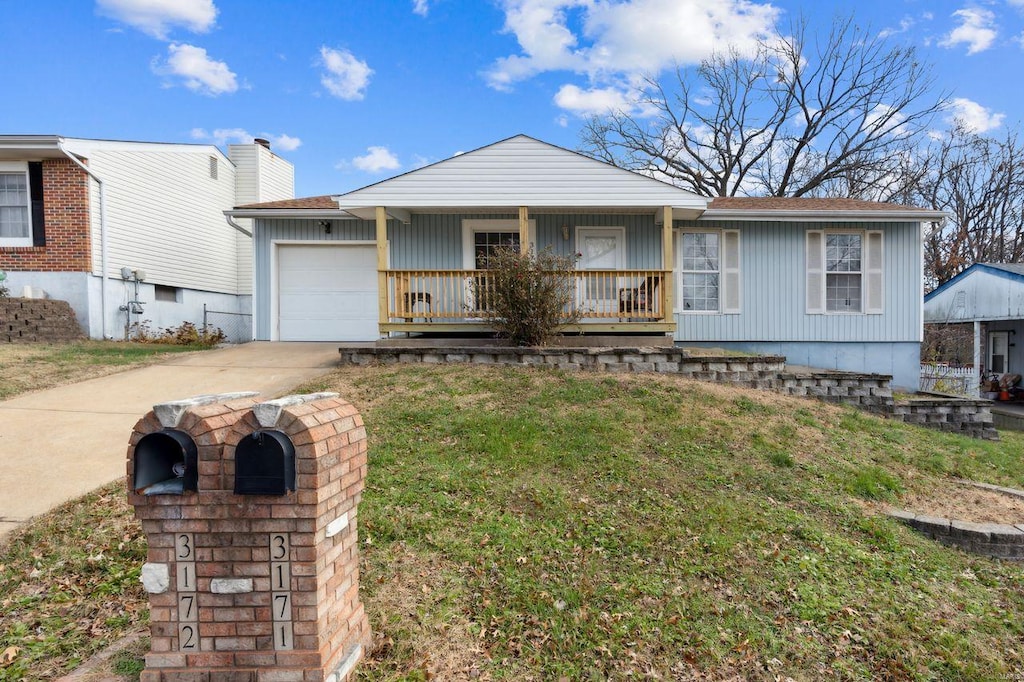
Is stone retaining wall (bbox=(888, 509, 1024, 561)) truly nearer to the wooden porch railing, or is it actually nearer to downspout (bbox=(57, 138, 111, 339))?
the wooden porch railing

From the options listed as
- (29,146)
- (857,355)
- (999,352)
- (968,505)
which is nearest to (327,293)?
(29,146)

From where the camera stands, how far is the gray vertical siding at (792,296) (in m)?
10.2

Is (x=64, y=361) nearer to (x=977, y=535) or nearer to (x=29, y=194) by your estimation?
(x=29, y=194)

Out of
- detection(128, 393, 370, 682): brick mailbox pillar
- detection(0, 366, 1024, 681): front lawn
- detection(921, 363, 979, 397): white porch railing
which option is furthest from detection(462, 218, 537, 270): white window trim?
detection(921, 363, 979, 397): white porch railing

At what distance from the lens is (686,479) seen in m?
4.34

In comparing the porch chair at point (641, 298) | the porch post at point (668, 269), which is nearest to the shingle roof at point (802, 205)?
the porch post at point (668, 269)

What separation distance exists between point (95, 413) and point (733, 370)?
25.9ft

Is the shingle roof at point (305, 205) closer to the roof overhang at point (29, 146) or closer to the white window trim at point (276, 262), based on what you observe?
the white window trim at point (276, 262)

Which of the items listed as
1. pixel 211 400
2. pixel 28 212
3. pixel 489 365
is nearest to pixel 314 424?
pixel 211 400

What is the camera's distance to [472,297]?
888 centimetres

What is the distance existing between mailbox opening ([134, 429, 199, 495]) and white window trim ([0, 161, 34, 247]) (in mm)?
11519

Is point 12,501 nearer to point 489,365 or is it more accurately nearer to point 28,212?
point 489,365

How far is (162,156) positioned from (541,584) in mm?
14197

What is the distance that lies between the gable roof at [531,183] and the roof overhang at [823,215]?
1.48 m
